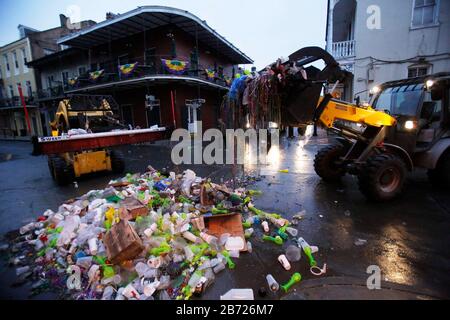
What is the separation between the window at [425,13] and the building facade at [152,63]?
34.5 ft

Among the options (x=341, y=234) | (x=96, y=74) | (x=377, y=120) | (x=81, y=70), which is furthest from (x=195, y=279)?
(x=81, y=70)

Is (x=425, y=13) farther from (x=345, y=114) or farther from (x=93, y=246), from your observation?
(x=93, y=246)

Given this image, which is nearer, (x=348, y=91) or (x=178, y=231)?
(x=178, y=231)

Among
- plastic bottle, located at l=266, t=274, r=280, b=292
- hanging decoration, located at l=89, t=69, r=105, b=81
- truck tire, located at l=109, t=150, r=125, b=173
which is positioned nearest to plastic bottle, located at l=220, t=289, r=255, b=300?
plastic bottle, located at l=266, t=274, r=280, b=292

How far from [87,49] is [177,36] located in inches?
300

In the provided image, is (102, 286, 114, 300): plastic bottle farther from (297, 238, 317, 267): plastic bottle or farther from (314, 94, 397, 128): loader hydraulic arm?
(314, 94, 397, 128): loader hydraulic arm

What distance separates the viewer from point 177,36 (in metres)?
13.5

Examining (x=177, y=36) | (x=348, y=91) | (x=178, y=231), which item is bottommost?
(x=178, y=231)

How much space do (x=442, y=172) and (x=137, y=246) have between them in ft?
19.7

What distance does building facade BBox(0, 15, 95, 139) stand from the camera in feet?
71.8

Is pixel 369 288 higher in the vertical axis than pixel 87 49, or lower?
lower

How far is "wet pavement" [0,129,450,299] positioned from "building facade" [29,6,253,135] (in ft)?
24.9
